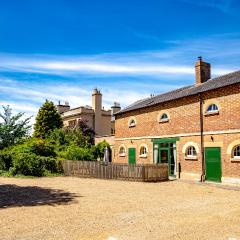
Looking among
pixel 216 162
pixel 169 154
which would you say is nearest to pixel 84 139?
pixel 169 154

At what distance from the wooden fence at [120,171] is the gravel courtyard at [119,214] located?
4.24 m

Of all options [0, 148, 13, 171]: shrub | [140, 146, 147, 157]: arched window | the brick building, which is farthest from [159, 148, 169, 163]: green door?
[0, 148, 13, 171]: shrub

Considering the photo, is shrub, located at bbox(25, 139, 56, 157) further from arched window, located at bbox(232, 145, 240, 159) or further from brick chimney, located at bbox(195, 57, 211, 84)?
arched window, located at bbox(232, 145, 240, 159)

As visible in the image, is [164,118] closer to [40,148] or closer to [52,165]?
[52,165]

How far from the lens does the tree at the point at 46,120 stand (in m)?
44.9

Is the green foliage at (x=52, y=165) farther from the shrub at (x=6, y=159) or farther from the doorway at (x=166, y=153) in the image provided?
the doorway at (x=166, y=153)

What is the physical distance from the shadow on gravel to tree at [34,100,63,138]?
28713 millimetres

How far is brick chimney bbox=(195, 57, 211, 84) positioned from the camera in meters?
24.3

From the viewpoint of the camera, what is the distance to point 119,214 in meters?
10.3

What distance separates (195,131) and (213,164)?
259 centimetres

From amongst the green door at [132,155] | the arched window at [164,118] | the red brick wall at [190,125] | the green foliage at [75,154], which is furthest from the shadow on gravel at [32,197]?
the green door at [132,155]

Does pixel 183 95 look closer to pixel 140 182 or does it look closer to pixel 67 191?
pixel 140 182

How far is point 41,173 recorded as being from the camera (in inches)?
948

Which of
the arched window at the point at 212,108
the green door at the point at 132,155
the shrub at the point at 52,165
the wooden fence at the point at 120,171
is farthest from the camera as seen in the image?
the green door at the point at 132,155
